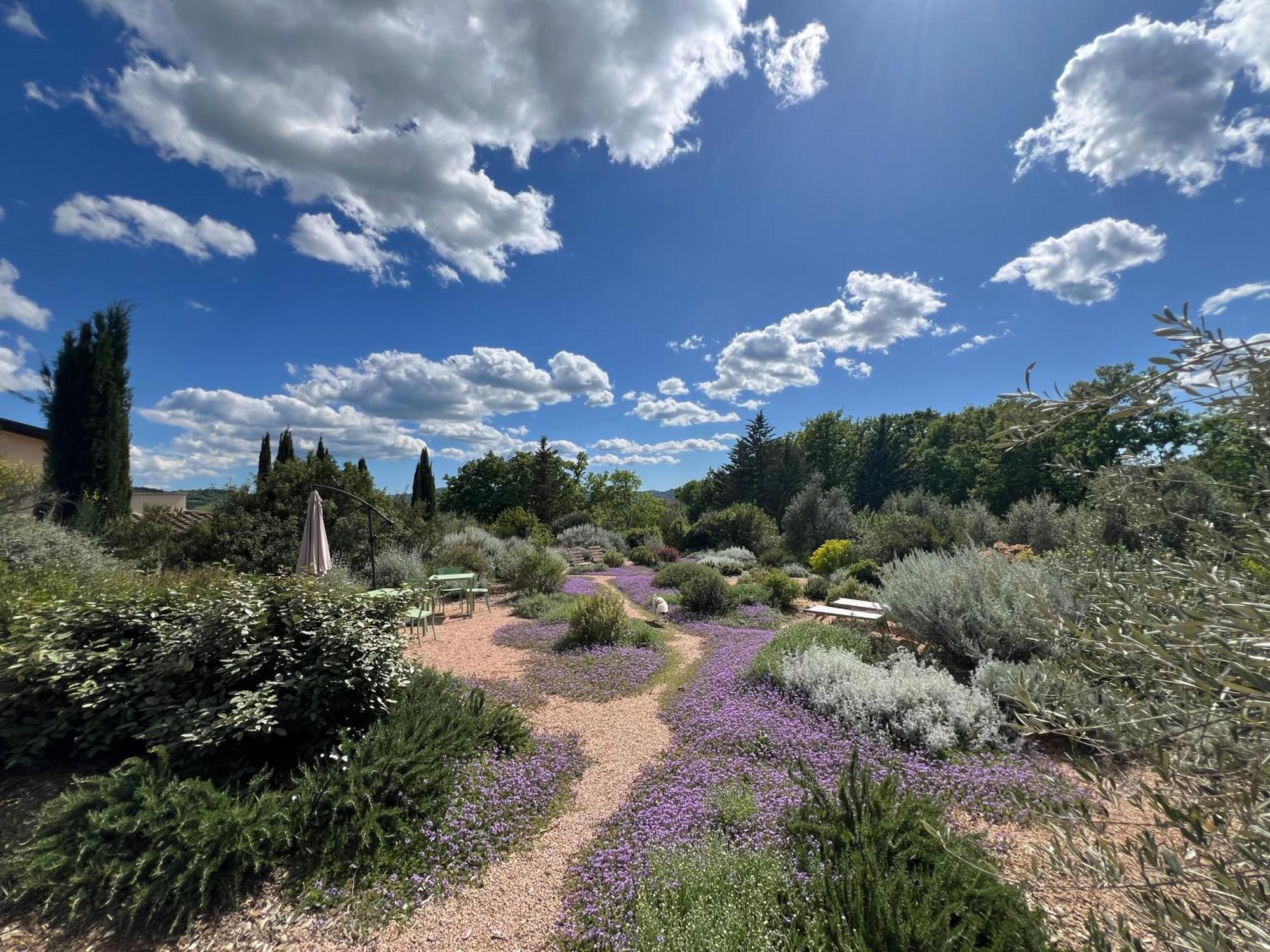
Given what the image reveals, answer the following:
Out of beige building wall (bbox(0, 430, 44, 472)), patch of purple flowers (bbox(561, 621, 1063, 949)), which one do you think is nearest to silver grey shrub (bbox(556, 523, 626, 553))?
beige building wall (bbox(0, 430, 44, 472))

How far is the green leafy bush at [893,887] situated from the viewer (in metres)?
2.21

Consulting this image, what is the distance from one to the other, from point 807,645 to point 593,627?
3.48 m

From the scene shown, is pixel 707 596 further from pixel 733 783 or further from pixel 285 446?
pixel 285 446

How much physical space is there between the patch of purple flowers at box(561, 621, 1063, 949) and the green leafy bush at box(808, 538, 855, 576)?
35.0 ft

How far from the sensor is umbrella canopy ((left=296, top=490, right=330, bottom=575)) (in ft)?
25.2

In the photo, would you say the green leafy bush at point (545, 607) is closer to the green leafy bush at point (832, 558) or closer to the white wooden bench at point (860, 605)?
the white wooden bench at point (860, 605)

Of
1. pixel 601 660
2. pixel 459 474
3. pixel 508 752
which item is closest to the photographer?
pixel 508 752

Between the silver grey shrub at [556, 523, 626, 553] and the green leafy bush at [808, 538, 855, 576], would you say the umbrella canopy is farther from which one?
the silver grey shrub at [556, 523, 626, 553]

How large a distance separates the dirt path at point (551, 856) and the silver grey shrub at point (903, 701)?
5.75 ft

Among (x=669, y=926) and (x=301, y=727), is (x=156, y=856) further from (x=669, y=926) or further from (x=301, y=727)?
(x=669, y=926)

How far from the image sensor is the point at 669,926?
8.35ft

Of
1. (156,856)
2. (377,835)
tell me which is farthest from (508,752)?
(156,856)

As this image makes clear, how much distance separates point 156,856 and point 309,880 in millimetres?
826

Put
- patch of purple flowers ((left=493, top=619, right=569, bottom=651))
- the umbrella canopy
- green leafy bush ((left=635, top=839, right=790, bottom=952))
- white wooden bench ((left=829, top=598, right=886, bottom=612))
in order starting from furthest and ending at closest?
white wooden bench ((left=829, top=598, right=886, bottom=612)), patch of purple flowers ((left=493, top=619, right=569, bottom=651)), the umbrella canopy, green leafy bush ((left=635, top=839, right=790, bottom=952))
